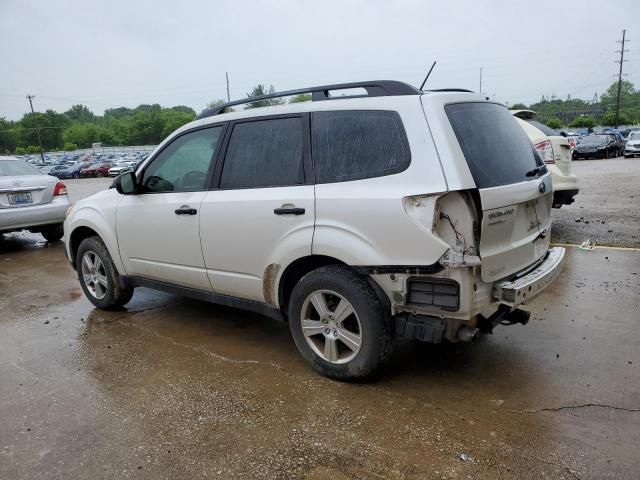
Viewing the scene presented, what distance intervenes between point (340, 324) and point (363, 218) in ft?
2.48

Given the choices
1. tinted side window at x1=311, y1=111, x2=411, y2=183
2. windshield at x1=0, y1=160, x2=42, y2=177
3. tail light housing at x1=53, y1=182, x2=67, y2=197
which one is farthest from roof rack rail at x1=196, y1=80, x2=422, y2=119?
windshield at x1=0, y1=160, x2=42, y2=177

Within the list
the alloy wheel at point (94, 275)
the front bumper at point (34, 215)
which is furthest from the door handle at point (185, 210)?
the front bumper at point (34, 215)

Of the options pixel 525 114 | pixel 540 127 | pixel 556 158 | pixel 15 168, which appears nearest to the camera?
pixel 556 158

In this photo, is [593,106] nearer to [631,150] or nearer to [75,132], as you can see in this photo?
[631,150]

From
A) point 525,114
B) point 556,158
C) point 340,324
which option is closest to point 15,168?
point 340,324

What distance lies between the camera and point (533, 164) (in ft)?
12.7

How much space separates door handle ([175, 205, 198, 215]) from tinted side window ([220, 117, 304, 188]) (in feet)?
1.07

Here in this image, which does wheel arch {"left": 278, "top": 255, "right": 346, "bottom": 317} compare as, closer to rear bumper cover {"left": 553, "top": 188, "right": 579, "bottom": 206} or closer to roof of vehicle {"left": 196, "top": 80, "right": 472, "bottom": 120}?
roof of vehicle {"left": 196, "top": 80, "right": 472, "bottom": 120}

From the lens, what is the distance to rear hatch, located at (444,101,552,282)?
3176 millimetres

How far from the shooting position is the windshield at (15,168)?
903 centimetres

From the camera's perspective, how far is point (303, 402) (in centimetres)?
341

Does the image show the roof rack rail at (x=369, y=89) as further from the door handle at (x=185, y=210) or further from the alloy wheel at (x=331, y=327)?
the alloy wheel at (x=331, y=327)

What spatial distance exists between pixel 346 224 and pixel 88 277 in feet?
11.2

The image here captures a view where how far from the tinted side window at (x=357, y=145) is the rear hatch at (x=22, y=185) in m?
7.05
